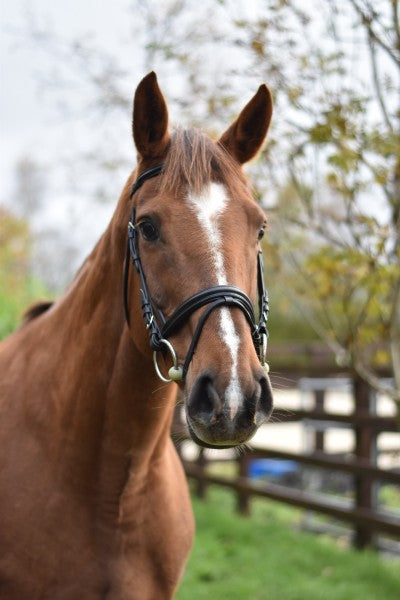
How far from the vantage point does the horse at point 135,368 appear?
2174 millimetres

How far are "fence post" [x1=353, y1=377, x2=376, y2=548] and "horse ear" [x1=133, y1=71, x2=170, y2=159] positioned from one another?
15.4 feet

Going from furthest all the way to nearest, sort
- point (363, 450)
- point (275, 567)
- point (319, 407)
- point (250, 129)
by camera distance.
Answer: point (319, 407) < point (363, 450) < point (275, 567) < point (250, 129)

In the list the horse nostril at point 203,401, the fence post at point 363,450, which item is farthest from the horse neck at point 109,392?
the fence post at point 363,450

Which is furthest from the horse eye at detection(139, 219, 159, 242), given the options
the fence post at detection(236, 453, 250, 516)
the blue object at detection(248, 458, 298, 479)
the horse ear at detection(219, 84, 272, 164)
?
the blue object at detection(248, 458, 298, 479)

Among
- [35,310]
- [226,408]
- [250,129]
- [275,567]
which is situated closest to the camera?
[226,408]

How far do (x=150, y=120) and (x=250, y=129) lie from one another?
41cm

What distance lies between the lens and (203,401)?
1968 millimetres

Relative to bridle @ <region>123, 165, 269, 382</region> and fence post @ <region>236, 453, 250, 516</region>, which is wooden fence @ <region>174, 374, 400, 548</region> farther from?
bridle @ <region>123, 165, 269, 382</region>

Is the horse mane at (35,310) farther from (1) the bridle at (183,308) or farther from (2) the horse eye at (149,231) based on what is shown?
(2) the horse eye at (149,231)

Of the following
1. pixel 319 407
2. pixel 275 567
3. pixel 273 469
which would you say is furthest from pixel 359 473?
pixel 273 469

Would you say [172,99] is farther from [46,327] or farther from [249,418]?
[249,418]

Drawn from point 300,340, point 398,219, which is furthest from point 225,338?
point 300,340

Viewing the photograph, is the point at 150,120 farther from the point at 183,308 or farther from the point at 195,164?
the point at 183,308

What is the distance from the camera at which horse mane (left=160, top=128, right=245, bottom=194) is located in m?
2.30
